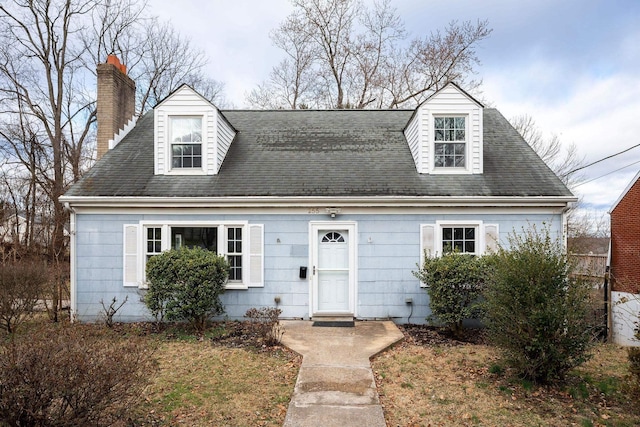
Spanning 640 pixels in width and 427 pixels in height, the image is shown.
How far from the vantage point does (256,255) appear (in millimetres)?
8477

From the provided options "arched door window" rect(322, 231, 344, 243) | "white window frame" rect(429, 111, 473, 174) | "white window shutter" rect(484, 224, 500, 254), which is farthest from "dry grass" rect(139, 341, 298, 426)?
"white window frame" rect(429, 111, 473, 174)

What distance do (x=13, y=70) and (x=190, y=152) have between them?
14.5 metres

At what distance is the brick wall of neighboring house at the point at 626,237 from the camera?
36.1 feet

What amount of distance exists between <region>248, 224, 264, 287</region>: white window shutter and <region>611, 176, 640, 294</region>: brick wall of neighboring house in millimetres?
10225

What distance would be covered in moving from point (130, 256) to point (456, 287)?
7.28 meters

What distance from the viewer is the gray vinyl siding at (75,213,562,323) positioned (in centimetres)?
849

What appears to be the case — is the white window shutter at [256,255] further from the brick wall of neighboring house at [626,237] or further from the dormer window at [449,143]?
the brick wall of neighboring house at [626,237]

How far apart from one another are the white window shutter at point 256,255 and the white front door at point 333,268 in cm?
122

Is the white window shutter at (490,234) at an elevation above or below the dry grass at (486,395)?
above

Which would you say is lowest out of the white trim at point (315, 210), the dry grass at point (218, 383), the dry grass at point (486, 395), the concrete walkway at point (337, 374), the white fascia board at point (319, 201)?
the dry grass at point (486, 395)

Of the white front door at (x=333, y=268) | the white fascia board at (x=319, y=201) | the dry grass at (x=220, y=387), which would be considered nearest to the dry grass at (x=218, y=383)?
the dry grass at (x=220, y=387)

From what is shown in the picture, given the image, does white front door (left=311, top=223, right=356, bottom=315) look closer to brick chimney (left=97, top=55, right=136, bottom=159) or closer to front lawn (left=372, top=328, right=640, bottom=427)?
front lawn (left=372, top=328, right=640, bottom=427)

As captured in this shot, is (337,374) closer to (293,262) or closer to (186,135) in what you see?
(293,262)

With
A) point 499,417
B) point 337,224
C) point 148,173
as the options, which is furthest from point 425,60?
point 499,417
